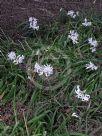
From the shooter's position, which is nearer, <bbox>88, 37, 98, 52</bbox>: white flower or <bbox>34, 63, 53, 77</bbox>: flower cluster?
<bbox>34, 63, 53, 77</bbox>: flower cluster

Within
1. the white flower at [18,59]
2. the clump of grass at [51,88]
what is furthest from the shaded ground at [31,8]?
the white flower at [18,59]

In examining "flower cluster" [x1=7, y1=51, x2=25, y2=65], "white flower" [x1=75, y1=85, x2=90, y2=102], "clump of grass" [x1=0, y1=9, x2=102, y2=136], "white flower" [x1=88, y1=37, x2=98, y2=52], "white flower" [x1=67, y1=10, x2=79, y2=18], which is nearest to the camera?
"clump of grass" [x1=0, y1=9, x2=102, y2=136]

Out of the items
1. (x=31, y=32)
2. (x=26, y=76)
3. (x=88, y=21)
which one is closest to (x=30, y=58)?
(x=26, y=76)

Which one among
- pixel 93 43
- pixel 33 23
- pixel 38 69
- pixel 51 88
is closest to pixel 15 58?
pixel 38 69

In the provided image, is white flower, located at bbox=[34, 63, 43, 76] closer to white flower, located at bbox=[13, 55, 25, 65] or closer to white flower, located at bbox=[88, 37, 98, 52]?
white flower, located at bbox=[13, 55, 25, 65]

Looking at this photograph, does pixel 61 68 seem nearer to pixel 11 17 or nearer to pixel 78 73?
pixel 78 73

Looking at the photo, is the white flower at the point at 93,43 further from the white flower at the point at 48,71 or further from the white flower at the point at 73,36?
the white flower at the point at 48,71

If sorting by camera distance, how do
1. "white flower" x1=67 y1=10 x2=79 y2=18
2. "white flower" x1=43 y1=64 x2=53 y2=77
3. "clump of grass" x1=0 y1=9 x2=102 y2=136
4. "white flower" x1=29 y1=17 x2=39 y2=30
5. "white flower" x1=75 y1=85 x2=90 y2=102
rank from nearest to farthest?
"clump of grass" x1=0 y1=9 x2=102 y2=136, "white flower" x1=75 y1=85 x2=90 y2=102, "white flower" x1=43 y1=64 x2=53 y2=77, "white flower" x1=29 y1=17 x2=39 y2=30, "white flower" x1=67 y1=10 x2=79 y2=18

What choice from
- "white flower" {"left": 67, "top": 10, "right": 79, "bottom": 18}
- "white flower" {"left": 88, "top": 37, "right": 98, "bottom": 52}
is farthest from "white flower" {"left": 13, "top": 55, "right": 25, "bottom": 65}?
"white flower" {"left": 67, "top": 10, "right": 79, "bottom": 18}
